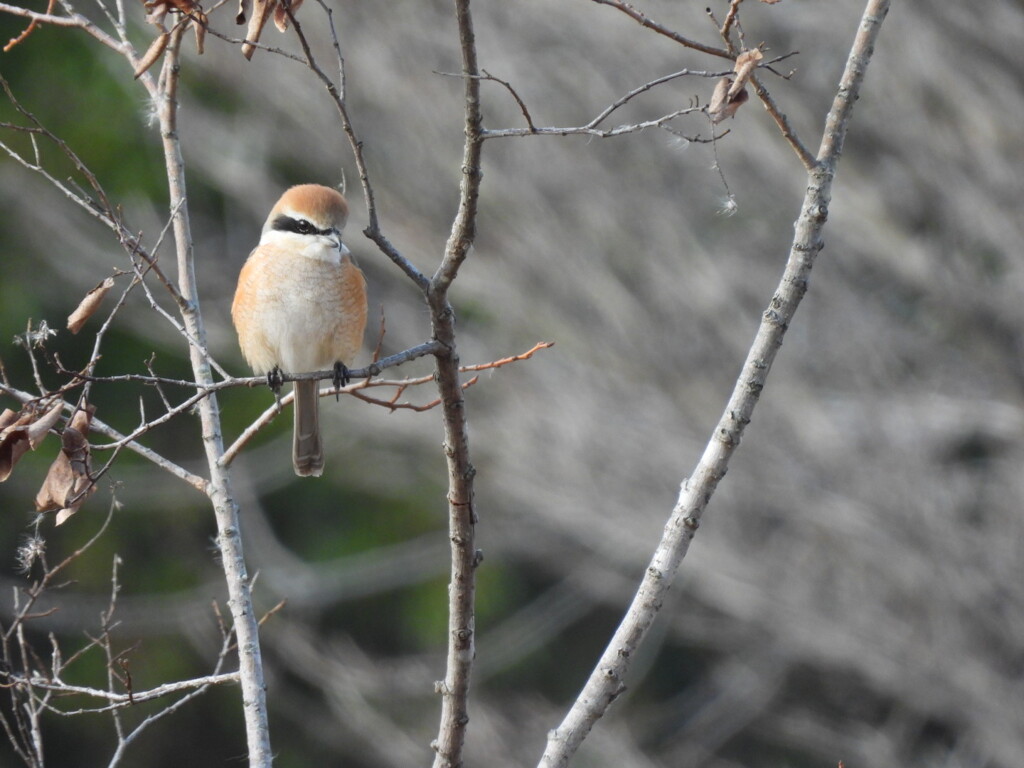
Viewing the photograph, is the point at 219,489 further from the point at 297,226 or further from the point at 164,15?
the point at 297,226

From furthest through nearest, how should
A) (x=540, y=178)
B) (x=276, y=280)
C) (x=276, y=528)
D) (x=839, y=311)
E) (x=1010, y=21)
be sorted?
(x=276, y=528) < (x=540, y=178) < (x=839, y=311) < (x=1010, y=21) < (x=276, y=280)

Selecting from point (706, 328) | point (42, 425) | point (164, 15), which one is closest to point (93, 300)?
point (42, 425)

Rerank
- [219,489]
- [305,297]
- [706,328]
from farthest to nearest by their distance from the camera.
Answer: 1. [706,328]
2. [305,297]
3. [219,489]

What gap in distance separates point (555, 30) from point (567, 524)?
2960mm

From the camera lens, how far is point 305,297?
12.5 feet

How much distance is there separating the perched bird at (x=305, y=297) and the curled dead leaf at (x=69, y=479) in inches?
58.2

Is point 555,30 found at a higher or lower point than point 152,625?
higher

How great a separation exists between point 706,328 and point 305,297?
373cm

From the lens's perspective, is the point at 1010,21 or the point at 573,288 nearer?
the point at 1010,21

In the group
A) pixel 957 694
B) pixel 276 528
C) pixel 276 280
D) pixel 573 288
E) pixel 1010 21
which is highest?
pixel 1010 21

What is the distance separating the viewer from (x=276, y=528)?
11.1 m

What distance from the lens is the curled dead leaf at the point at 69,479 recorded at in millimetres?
2256

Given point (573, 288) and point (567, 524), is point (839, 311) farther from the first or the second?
point (567, 524)

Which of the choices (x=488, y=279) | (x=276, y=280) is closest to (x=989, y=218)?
(x=488, y=279)
